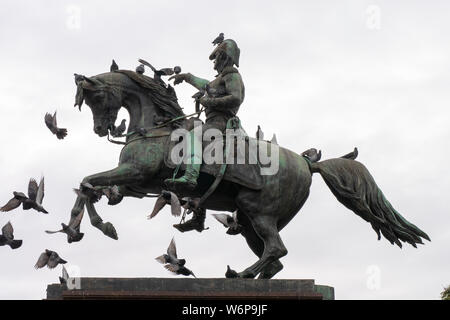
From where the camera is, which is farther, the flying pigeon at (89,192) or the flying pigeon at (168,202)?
the flying pigeon at (89,192)

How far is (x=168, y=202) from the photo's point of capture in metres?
16.5

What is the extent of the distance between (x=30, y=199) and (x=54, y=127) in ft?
4.43

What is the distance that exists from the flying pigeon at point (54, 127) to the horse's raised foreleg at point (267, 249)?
2.86 meters

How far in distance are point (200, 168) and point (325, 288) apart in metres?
2.35

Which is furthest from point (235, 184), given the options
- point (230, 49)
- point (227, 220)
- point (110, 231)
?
point (230, 49)

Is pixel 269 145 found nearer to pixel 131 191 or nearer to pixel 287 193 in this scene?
pixel 287 193

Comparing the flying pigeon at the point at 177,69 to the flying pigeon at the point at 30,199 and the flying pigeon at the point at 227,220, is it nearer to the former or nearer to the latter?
the flying pigeon at the point at 227,220

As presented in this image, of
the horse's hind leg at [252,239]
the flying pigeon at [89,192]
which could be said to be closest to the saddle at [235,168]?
the horse's hind leg at [252,239]

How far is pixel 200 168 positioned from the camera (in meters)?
17.2

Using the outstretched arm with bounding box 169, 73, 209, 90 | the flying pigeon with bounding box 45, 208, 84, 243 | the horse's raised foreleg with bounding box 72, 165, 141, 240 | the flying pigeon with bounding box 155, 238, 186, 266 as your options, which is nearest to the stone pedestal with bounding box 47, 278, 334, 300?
the flying pigeon with bounding box 155, 238, 186, 266

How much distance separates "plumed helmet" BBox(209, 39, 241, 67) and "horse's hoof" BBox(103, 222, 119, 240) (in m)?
3.09

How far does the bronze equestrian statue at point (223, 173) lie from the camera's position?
17141mm
